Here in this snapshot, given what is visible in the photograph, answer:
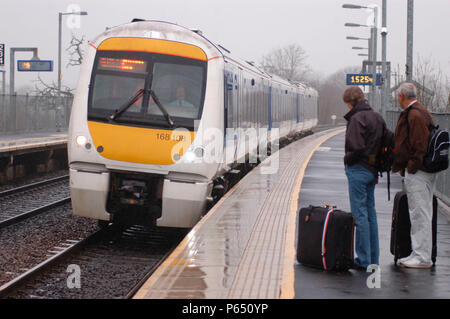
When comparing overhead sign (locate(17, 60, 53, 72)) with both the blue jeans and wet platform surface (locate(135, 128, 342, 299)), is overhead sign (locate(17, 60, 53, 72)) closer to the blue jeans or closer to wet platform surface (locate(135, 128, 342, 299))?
wet platform surface (locate(135, 128, 342, 299))

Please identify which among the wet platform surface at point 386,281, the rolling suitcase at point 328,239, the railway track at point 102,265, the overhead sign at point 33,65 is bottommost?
the railway track at point 102,265

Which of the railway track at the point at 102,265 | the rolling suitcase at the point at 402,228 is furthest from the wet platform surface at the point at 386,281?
the railway track at the point at 102,265

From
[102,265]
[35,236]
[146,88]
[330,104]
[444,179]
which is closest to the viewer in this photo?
[102,265]

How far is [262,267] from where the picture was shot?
704 centimetres

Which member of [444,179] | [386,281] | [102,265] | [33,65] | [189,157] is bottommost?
[102,265]

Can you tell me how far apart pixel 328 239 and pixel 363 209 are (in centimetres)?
43

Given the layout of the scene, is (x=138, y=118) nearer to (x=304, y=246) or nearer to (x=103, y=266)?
(x=103, y=266)

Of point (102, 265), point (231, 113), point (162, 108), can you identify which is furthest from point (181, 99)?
point (102, 265)

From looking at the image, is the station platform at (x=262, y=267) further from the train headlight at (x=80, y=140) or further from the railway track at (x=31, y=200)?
the railway track at (x=31, y=200)

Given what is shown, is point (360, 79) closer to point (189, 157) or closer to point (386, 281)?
point (189, 157)

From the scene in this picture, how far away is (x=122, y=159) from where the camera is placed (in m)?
10.1

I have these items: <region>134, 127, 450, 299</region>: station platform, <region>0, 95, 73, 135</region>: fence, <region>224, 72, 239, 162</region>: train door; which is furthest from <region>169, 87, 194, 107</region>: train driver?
<region>0, 95, 73, 135</region>: fence

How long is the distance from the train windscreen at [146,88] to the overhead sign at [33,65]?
28322 millimetres

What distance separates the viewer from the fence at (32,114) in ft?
113
